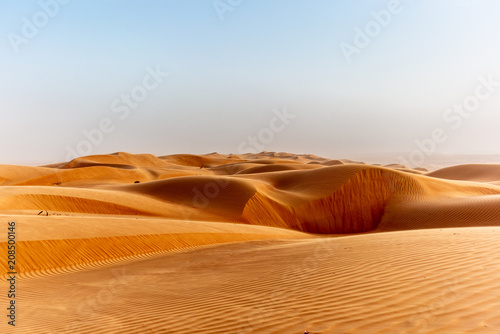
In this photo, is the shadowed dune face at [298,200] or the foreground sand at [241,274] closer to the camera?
the foreground sand at [241,274]

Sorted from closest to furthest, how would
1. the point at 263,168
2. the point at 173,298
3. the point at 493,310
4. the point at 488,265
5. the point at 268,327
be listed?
the point at 493,310 < the point at 268,327 < the point at 488,265 < the point at 173,298 < the point at 263,168

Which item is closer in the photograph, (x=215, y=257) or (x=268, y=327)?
(x=268, y=327)

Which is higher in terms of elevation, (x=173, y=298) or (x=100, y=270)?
(x=173, y=298)

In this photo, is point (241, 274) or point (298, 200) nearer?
point (241, 274)

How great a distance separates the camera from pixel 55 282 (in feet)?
33.3

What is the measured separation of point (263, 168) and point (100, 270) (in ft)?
149

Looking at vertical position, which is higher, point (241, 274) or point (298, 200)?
point (241, 274)

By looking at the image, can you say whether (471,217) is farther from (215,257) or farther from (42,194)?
(42,194)

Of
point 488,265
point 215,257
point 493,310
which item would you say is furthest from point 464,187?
point 493,310

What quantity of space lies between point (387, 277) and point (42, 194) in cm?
2324

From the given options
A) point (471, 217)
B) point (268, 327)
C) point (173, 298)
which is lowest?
point (471, 217)

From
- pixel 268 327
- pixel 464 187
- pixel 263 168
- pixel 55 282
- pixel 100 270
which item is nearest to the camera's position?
pixel 268 327

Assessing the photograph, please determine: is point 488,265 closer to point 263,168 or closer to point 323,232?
point 323,232

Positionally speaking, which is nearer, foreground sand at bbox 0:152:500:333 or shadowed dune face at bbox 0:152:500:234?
foreground sand at bbox 0:152:500:333
